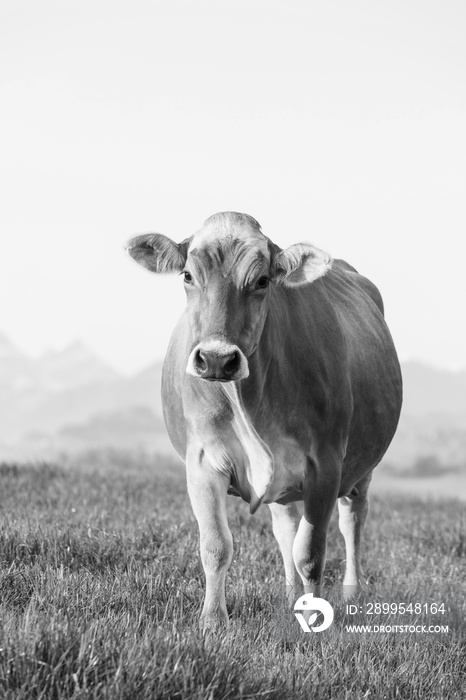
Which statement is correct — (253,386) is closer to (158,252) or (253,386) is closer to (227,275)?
(227,275)

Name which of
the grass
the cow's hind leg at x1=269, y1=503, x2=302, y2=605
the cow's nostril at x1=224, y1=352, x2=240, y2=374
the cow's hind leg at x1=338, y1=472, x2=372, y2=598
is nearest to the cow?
the cow's nostril at x1=224, y1=352, x2=240, y2=374

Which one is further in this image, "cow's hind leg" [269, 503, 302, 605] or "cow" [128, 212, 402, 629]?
"cow's hind leg" [269, 503, 302, 605]

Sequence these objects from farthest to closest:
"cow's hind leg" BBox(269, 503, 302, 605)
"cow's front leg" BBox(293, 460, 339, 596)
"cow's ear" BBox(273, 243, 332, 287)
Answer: "cow's hind leg" BBox(269, 503, 302, 605), "cow's front leg" BBox(293, 460, 339, 596), "cow's ear" BBox(273, 243, 332, 287)

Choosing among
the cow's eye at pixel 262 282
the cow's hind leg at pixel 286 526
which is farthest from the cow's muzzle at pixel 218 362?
the cow's hind leg at pixel 286 526

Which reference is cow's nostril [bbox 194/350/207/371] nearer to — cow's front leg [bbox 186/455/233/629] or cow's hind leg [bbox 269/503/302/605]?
cow's front leg [bbox 186/455/233/629]

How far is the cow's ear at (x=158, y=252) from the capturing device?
5176 millimetres

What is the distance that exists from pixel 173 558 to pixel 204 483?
1189mm

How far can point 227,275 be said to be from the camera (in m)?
4.91

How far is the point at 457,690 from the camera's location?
4.68 meters

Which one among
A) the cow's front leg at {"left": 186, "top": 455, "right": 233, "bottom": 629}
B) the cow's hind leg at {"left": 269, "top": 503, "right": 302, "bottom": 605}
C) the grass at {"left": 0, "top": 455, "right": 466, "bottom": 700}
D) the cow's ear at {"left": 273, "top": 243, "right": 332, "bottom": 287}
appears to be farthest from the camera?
the cow's hind leg at {"left": 269, "top": 503, "right": 302, "bottom": 605}

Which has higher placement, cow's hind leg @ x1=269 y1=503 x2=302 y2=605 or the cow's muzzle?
the cow's muzzle

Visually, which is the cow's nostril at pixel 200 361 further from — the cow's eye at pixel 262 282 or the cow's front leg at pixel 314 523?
the cow's front leg at pixel 314 523

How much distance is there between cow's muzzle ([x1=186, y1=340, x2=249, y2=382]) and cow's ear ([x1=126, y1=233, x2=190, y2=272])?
27.7 inches

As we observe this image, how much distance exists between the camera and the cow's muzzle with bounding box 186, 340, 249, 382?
4613 millimetres
